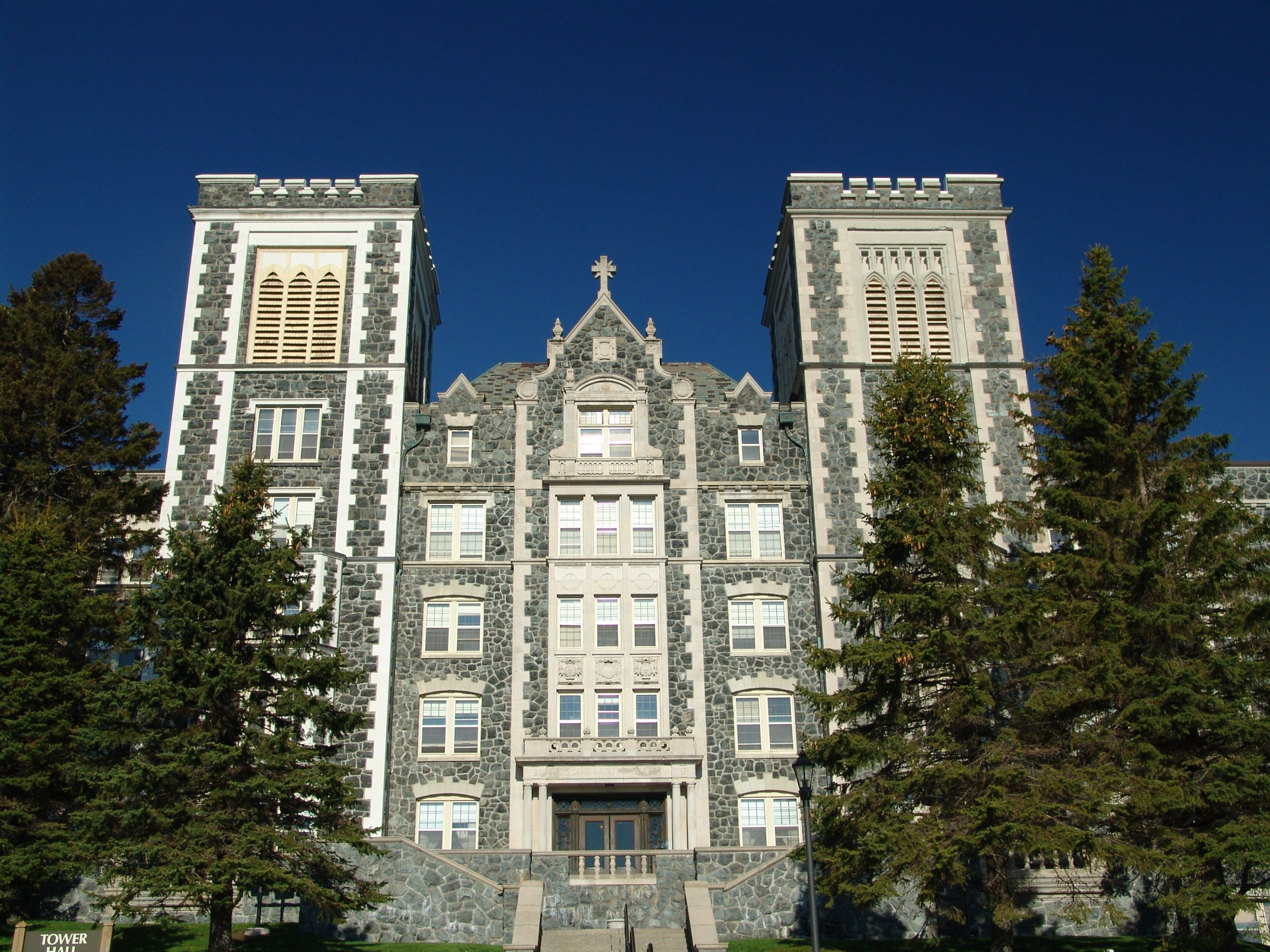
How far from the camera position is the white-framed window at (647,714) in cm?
3216

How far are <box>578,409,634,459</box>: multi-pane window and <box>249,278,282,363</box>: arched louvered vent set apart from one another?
9333 millimetres

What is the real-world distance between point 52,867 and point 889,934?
1726 centimetres

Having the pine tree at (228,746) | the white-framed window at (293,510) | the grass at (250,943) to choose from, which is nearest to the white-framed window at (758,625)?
the grass at (250,943)

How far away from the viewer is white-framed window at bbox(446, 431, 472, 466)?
35.0 m

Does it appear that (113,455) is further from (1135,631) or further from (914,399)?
(1135,631)

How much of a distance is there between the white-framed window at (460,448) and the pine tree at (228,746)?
10.2 meters

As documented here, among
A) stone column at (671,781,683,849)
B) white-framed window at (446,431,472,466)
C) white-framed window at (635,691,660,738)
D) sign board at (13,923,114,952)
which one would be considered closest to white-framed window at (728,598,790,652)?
white-framed window at (635,691,660,738)

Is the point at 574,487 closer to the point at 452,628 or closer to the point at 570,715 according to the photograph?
the point at 452,628

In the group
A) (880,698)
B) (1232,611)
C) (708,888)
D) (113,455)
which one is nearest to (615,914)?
(708,888)

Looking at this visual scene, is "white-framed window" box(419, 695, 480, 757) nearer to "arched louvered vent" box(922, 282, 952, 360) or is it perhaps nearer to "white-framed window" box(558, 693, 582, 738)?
"white-framed window" box(558, 693, 582, 738)

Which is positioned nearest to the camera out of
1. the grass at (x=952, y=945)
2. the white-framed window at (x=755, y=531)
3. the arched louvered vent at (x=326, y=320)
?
the grass at (x=952, y=945)

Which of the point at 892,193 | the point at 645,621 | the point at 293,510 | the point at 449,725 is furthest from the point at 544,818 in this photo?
the point at 892,193

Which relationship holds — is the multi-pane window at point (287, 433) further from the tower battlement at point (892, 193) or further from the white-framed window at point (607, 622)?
the tower battlement at point (892, 193)

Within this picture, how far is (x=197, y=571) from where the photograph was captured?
23.8m
